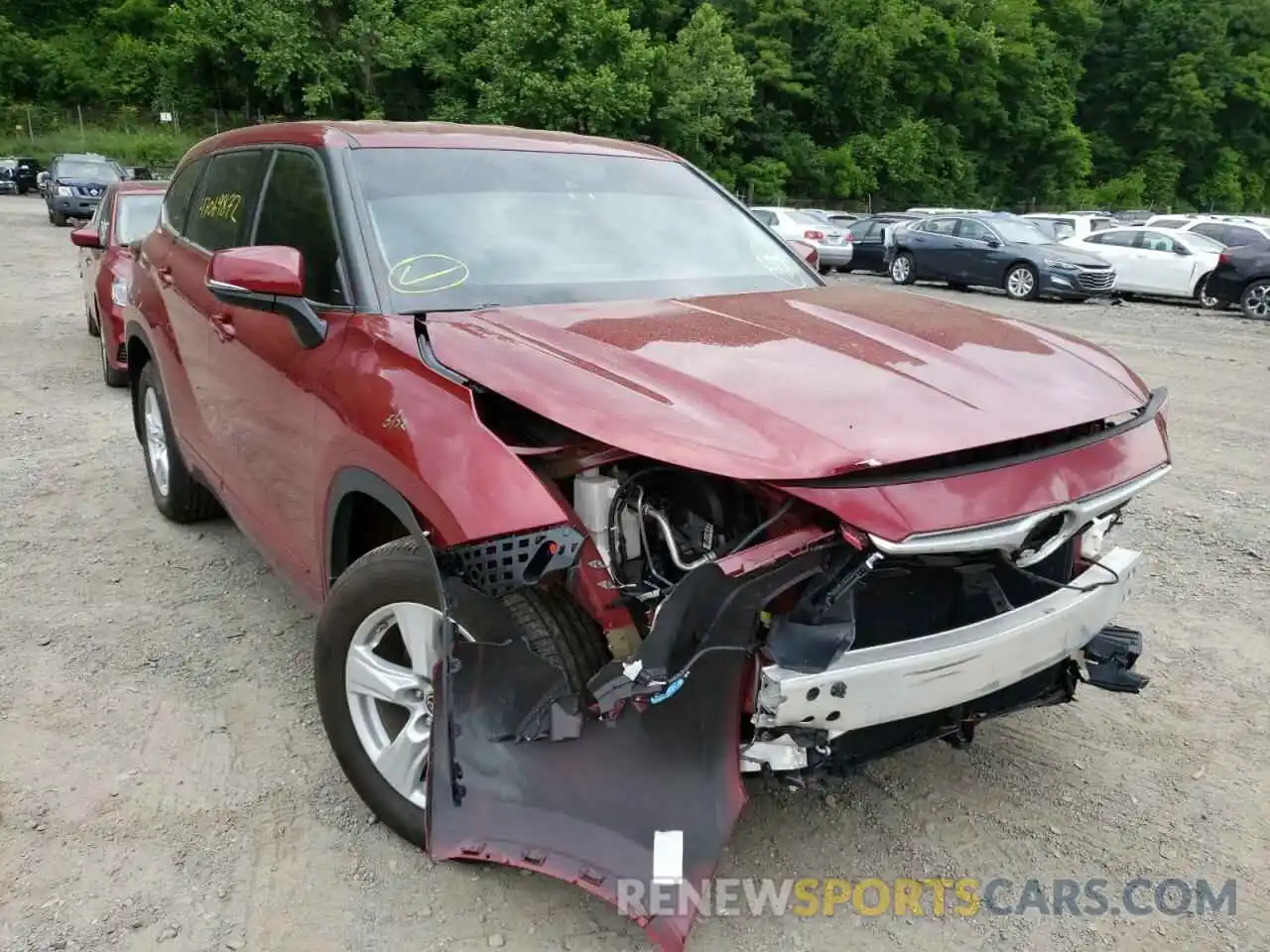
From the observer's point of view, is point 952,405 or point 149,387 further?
point 149,387

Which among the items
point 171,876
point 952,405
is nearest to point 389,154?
point 952,405

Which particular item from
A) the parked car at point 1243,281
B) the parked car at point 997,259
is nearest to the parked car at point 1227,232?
the parked car at point 1243,281

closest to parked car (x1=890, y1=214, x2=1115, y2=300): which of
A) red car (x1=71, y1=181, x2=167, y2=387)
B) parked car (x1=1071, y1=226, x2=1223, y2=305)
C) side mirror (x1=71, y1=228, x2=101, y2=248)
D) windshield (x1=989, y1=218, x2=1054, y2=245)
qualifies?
windshield (x1=989, y1=218, x2=1054, y2=245)

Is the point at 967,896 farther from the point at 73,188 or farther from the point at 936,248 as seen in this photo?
the point at 73,188

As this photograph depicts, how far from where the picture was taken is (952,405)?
7.45 ft

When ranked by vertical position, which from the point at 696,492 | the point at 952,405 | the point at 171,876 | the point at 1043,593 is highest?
the point at 952,405

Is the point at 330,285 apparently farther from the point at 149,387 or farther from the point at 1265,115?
the point at 1265,115

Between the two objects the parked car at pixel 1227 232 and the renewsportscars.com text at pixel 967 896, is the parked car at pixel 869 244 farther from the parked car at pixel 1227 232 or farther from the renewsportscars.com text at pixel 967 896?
the renewsportscars.com text at pixel 967 896

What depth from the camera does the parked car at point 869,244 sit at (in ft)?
78.1

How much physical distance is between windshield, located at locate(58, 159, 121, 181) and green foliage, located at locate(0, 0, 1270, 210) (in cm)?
1681

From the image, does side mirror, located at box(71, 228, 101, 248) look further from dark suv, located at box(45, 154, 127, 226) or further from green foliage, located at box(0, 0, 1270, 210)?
green foliage, located at box(0, 0, 1270, 210)

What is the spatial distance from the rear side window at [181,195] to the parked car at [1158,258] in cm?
1795

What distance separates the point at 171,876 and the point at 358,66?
4620 cm

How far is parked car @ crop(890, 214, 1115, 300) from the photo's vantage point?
1819 centimetres
